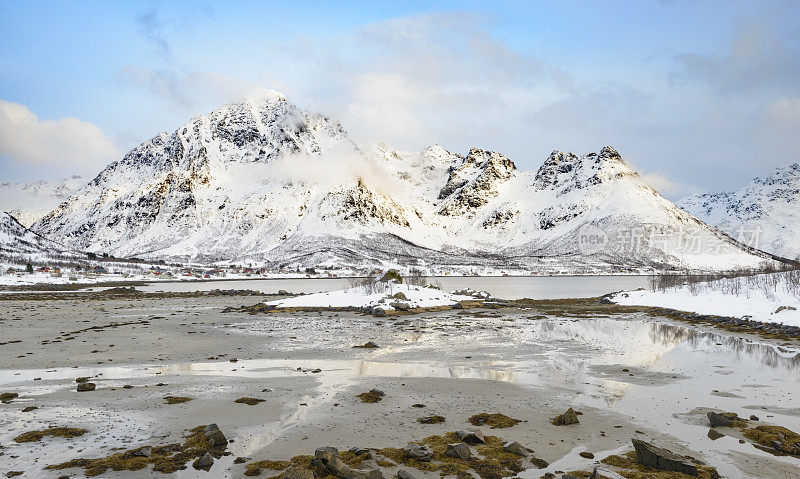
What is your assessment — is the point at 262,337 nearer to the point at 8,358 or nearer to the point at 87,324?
the point at 8,358

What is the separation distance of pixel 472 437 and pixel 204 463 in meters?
6.04

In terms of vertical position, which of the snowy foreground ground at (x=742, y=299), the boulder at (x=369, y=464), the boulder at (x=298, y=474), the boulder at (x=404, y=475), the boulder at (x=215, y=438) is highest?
the snowy foreground ground at (x=742, y=299)

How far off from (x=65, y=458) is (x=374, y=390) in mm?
8567

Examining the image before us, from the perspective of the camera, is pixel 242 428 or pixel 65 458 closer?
pixel 65 458

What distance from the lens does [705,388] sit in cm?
1733

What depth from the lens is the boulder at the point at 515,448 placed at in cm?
1091

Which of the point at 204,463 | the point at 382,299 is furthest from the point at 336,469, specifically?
the point at 382,299

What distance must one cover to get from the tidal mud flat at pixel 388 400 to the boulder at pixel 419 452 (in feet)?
0.45

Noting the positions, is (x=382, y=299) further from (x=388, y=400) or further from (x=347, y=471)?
(x=347, y=471)

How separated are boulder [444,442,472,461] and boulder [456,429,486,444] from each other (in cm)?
70

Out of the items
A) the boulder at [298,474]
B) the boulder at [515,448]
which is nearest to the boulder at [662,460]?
the boulder at [515,448]

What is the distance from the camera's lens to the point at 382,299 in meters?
52.5

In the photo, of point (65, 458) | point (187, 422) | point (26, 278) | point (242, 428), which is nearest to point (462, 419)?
point (242, 428)

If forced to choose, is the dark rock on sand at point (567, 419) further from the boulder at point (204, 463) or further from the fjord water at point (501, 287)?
the fjord water at point (501, 287)
